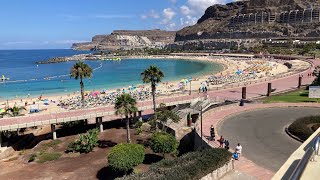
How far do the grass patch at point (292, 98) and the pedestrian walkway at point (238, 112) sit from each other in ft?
8.23

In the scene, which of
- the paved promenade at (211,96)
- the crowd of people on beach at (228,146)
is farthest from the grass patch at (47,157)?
the crowd of people on beach at (228,146)

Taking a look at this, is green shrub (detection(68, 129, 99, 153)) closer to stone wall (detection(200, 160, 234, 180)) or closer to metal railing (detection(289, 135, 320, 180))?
stone wall (detection(200, 160, 234, 180))

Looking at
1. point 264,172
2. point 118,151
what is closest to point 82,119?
point 118,151

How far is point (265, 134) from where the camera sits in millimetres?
22859

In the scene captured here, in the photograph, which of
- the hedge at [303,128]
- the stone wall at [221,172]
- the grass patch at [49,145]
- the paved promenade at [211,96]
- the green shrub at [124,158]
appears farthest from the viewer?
the paved promenade at [211,96]

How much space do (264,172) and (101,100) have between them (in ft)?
113

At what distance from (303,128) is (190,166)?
10025 mm

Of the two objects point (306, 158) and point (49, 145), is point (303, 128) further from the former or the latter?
point (49, 145)

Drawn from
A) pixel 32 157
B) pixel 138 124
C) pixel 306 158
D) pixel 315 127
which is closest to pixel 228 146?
pixel 315 127

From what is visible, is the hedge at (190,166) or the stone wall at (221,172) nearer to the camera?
the hedge at (190,166)

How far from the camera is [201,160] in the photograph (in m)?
17.2

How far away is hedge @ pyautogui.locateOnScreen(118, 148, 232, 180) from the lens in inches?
625

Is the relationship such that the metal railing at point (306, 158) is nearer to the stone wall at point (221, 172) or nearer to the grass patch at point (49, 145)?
the stone wall at point (221, 172)

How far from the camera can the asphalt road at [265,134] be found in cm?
1875
